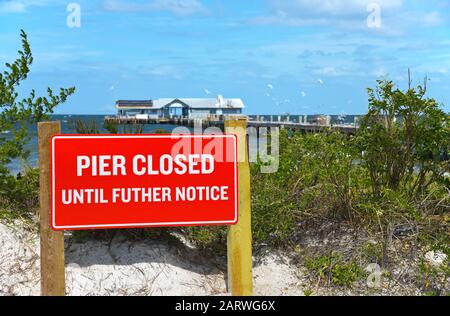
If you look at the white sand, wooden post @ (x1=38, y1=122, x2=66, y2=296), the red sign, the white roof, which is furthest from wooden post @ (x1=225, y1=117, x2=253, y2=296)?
the white roof

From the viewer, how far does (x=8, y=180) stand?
744cm

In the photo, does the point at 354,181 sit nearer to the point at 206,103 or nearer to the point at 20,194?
the point at 20,194

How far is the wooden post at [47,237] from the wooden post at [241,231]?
158 cm

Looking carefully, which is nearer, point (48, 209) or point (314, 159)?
point (48, 209)

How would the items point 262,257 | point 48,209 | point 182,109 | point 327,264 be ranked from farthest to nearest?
point 182,109 < point 262,257 < point 327,264 < point 48,209

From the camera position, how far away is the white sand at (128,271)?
5.98 metres

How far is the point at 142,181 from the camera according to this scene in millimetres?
5547

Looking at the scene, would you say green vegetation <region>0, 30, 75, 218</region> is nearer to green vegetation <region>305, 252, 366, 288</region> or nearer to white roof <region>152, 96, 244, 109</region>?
green vegetation <region>305, 252, 366, 288</region>

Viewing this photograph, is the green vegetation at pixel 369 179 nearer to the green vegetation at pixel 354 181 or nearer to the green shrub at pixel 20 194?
the green vegetation at pixel 354 181

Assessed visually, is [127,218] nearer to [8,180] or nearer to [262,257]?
[262,257]

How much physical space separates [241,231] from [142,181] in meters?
1.05

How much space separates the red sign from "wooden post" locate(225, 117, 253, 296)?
7 cm

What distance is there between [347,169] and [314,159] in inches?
16.7
